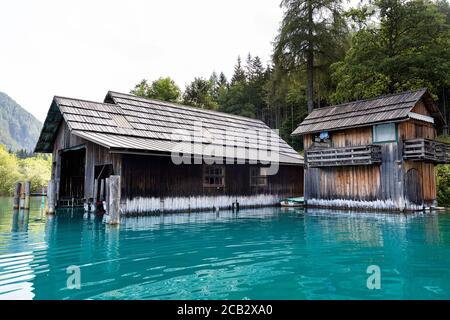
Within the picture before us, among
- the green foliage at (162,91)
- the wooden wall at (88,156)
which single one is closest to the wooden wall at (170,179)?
the wooden wall at (88,156)

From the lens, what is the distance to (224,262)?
6.82m

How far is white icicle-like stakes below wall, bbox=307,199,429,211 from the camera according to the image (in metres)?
17.4

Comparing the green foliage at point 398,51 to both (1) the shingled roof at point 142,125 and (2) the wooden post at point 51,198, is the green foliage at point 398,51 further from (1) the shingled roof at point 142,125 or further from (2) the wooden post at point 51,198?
(2) the wooden post at point 51,198

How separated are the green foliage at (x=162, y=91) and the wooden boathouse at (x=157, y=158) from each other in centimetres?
2584

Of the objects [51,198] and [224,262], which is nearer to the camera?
[224,262]

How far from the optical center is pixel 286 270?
617cm

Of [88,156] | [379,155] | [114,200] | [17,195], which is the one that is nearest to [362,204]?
[379,155]

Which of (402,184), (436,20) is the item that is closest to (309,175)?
(402,184)

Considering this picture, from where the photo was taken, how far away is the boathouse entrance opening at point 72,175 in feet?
65.1

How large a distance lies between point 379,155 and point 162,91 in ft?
119

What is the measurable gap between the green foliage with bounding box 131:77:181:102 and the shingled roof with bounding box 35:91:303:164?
24.7 m

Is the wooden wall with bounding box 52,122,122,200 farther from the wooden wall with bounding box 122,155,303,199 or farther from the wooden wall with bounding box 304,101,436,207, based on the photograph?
the wooden wall with bounding box 304,101,436,207

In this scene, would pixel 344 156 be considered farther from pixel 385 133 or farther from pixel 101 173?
pixel 101 173
